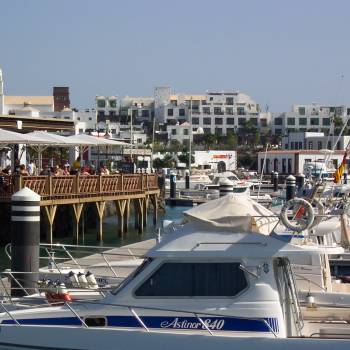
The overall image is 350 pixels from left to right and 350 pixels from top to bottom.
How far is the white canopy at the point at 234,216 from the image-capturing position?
13.7m

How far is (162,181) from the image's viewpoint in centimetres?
6406

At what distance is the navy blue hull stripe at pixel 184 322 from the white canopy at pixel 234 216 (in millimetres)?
1409

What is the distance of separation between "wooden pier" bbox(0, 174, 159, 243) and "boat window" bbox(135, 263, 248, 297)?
21.1 m

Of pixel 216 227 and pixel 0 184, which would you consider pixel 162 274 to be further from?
pixel 0 184

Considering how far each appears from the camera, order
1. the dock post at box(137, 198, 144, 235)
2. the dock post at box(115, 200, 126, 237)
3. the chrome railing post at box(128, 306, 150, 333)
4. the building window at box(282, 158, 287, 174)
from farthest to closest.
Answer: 1. the building window at box(282, 158, 287, 174)
2. the dock post at box(137, 198, 144, 235)
3. the dock post at box(115, 200, 126, 237)
4. the chrome railing post at box(128, 306, 150, 333)

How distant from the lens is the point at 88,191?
3856cm

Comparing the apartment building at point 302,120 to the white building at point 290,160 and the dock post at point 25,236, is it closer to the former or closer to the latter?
the white building at point 290,160

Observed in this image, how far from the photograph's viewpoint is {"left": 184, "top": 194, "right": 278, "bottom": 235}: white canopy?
13680mm

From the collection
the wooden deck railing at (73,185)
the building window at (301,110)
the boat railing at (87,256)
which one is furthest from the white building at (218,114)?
the boat railing at (87,256)

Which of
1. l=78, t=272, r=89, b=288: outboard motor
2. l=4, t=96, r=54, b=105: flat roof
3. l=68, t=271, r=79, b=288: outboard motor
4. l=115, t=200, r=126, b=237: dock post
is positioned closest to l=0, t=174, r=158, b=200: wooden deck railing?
l=115, t=200, r=126, b=237: dock post

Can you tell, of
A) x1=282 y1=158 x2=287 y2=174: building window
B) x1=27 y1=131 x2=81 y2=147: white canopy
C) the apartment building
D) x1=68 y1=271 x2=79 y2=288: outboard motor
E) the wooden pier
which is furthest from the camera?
the apartment building

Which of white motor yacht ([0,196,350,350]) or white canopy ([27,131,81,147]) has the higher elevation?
white canopy ([27,131,81,147])

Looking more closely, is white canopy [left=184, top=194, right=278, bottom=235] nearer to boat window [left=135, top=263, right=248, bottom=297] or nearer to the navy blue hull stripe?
boat window [left=135, top=263, right=248, bottom=297]

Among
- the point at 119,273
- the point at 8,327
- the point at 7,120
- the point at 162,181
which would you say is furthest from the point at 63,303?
the point at 162,181
